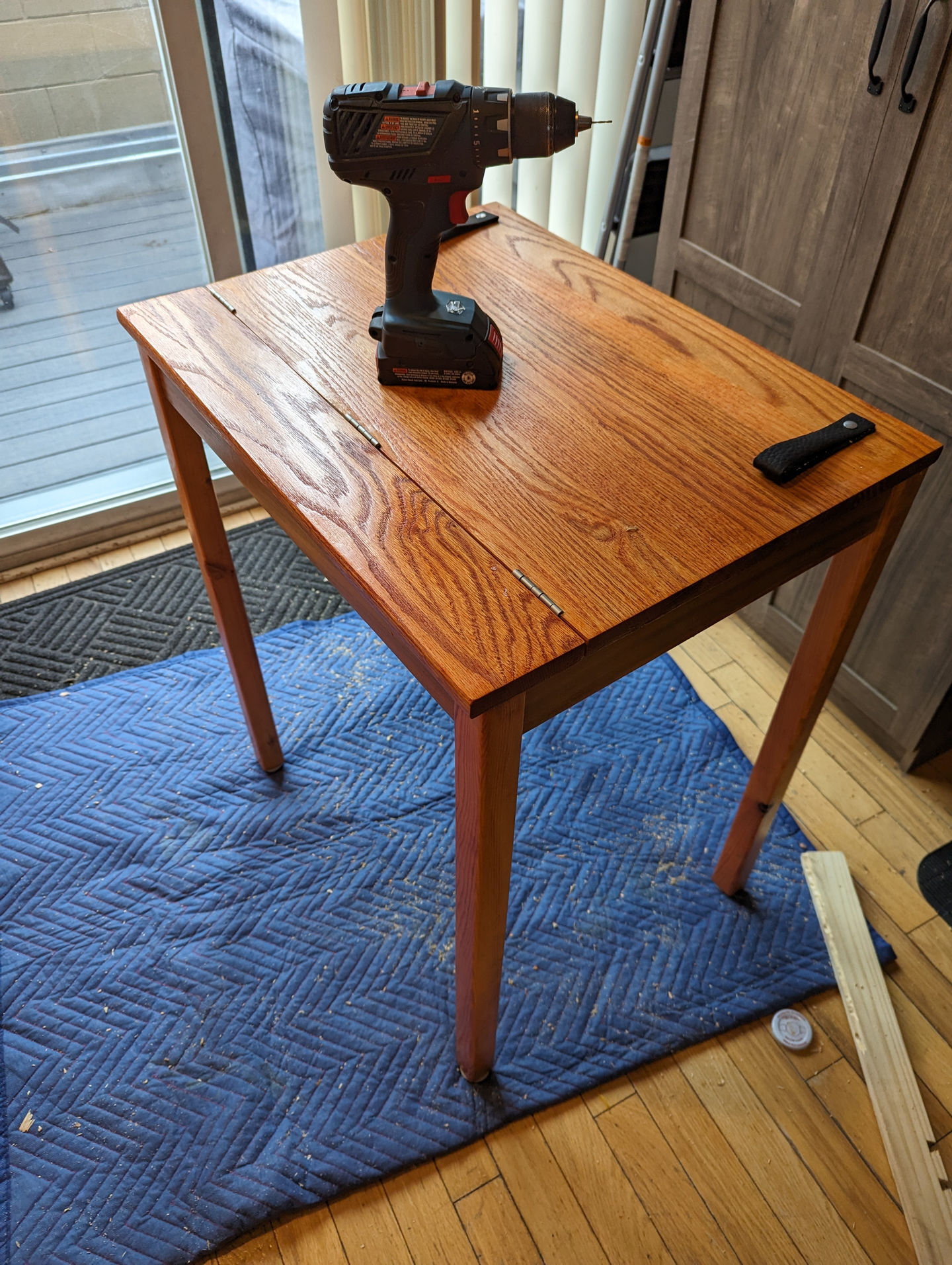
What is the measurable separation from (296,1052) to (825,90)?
5.33 feet

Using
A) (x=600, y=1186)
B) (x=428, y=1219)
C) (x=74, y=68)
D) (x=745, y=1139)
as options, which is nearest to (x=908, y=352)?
(x=745, y=1139)

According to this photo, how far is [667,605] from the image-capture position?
2.82 feet

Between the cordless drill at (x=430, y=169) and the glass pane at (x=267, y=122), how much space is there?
980 mm

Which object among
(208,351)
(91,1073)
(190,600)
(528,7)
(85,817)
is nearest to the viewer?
(208,351)

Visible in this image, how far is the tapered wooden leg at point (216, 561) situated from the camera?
1306 millimetres

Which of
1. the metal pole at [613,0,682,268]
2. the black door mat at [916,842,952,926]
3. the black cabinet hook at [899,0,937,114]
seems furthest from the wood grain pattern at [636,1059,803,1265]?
the metal pole at [613,0,682,268]

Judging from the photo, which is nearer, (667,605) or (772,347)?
(667,605)

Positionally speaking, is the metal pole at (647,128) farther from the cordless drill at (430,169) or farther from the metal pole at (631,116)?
the cordless drill at (430,169)

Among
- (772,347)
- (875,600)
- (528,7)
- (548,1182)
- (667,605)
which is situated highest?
(528,7)

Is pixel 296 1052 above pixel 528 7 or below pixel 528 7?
below

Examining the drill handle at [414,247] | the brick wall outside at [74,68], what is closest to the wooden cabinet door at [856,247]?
the drill handle at [414,247]

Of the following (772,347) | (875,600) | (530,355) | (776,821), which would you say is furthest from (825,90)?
(776,821)

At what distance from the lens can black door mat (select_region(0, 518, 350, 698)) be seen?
6.29 feet

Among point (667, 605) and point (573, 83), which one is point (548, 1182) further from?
point (573, 83)
